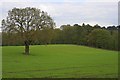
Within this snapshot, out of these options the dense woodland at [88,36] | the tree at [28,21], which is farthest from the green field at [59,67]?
the dense woodland at [88,36]

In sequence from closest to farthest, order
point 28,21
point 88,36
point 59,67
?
point 59,67
point 28,21
point 88,36

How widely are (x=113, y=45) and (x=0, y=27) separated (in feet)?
160

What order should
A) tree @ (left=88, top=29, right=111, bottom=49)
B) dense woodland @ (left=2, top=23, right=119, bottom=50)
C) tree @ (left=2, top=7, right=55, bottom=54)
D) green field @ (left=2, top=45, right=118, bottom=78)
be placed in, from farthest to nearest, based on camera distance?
tree @ (left=88, top=29, right=111, bottom=49) < dense woodland @ (left=2, top=23, right=119, bottom=50) < tree @ (left=2, top=7, right=55, bottom=54) < green field @ (left=2, top=45, right=118, bottom=78)

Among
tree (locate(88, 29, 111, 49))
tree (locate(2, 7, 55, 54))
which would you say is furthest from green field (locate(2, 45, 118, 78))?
tree (locate(88, 29, 111, 49))

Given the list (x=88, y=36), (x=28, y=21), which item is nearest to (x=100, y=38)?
(x=88, y=36)

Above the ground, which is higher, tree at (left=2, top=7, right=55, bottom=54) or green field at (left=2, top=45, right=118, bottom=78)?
tree at (left=2, top=7, right=55, bottom=54)

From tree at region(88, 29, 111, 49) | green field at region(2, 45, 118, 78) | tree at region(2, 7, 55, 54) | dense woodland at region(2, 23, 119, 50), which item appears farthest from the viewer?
tree at region(88, 29, 111, 49)

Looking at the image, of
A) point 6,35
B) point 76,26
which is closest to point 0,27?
point 6,35

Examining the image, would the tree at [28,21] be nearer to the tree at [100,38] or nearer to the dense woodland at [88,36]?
the dense woodland at [88,36]

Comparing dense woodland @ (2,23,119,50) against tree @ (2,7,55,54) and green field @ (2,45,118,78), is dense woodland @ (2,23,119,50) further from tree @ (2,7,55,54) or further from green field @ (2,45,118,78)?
green field @ (2,45,118,78)

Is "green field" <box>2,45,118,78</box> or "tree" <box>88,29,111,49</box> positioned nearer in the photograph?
"green field" <box>2,45,118,78</box>

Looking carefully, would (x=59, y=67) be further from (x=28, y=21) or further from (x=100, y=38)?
(x=100, y=38)

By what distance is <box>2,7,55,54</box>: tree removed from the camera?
55.5 meters

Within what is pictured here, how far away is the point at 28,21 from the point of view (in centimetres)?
5647
